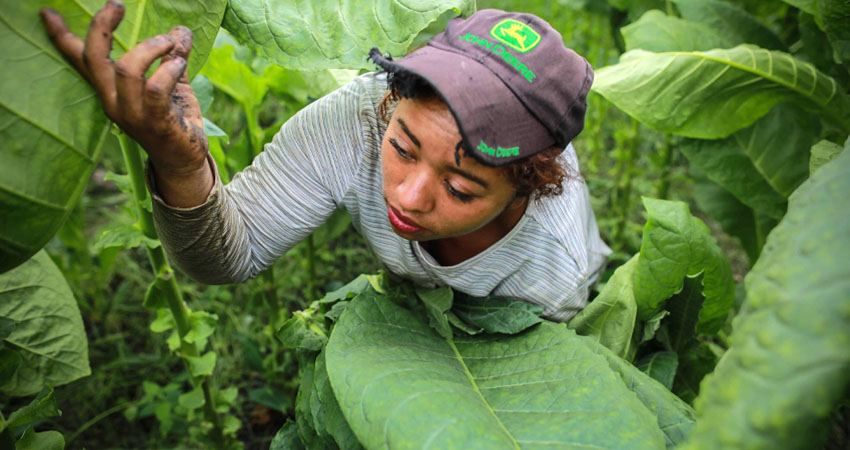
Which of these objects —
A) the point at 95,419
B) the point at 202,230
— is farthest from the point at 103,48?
the point at 95,419

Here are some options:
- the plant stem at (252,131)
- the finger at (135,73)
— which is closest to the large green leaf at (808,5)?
the plant stem at (252,131)

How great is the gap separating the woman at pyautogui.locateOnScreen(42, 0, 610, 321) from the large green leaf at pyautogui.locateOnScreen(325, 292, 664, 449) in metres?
0.16

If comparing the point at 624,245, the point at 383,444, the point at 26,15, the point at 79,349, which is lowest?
the point at 624,245

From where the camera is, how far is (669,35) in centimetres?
175

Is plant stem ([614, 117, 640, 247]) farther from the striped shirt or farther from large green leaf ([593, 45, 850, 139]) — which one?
the striped shirt

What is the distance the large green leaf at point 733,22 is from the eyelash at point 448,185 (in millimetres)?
1321

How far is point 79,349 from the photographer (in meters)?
A: 1.38

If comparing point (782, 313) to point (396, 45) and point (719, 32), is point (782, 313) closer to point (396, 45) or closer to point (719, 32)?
point (396, 45)

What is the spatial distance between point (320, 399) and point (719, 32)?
1.66m

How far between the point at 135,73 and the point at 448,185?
0.51m

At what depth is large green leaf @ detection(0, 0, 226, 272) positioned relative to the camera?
0.71m

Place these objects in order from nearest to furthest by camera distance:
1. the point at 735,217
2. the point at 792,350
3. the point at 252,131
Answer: the point at 792,350 < the point at 252,131 < the point at 735,217

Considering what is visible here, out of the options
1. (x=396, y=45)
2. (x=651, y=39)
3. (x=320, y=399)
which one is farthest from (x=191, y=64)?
(x=651, y=39)

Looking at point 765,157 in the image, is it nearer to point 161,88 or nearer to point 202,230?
point 202,230
